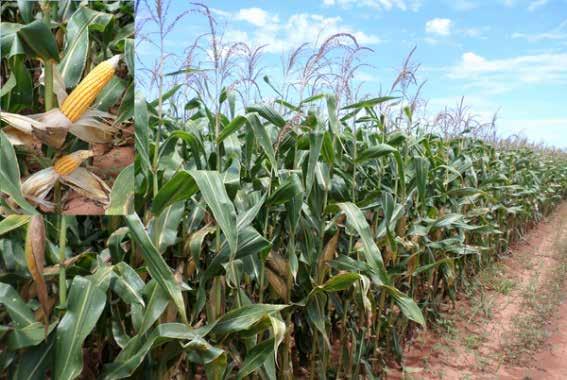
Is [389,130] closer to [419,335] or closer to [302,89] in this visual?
[419,335]

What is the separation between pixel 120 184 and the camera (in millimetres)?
1499

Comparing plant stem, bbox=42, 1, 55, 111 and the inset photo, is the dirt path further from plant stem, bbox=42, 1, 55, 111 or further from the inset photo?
plant stem, bbox=42, 1, 55, 111

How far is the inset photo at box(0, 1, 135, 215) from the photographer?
4.38 ft

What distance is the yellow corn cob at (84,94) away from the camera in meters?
1.34

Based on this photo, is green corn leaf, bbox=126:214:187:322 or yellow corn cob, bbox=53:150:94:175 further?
green corn leaf, bbox=126:214:187:322

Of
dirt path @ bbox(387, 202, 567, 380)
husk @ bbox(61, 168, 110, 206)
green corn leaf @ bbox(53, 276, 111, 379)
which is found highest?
husk @ bbox(61, 168, 110, 206)

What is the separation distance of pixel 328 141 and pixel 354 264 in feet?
2.03

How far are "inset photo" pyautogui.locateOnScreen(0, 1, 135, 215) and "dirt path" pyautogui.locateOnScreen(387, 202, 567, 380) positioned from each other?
8.56 ft

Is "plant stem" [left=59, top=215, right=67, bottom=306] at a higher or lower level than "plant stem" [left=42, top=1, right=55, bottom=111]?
lower

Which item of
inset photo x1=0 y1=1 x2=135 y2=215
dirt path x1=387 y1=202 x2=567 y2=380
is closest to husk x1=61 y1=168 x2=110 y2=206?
inset photo x1=0 y1=1 x2=135 y2=215

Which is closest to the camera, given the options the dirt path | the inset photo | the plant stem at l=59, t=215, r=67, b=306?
the inset photo

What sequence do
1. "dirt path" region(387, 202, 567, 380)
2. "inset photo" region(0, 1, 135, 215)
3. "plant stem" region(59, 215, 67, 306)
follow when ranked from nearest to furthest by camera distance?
"inset photo" region(0, 1, 135, 215) < "plant stem" region(59, 215, 67, 306) < "dirt path" region(387, 202, 567, 380)

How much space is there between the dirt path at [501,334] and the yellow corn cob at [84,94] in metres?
2.77

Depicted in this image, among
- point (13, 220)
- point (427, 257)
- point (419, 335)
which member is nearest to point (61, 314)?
point (13, 220)
